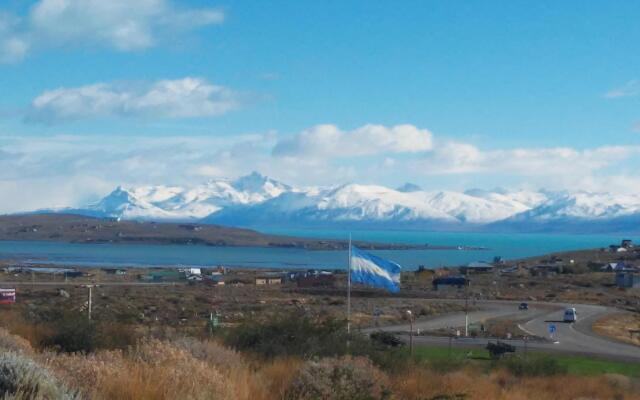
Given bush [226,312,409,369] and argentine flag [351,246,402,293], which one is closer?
bush [226,312,409,369]

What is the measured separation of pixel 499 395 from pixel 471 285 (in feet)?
274

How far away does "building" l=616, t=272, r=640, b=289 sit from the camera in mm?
94562

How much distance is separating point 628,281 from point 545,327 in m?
43.8

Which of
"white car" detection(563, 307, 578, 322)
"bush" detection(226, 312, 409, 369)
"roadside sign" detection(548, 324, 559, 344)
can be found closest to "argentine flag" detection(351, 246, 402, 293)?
"bush" detection(226, 312, 409, 369)

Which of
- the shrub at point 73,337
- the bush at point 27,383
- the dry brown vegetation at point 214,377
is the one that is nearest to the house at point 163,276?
the shrub at point 73,337

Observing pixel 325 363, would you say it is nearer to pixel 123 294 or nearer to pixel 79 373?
pixel 79 373

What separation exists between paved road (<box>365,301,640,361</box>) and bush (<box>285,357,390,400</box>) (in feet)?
→ 95.4

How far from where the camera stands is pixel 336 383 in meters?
12.6

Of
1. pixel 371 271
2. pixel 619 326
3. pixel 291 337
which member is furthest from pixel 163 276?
pixel 291 337

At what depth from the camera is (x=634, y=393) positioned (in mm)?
22625

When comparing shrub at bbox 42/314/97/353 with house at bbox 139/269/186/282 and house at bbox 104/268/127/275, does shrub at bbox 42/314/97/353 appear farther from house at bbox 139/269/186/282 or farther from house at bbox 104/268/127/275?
house at bbox 104/268/127/275

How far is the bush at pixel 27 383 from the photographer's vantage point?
26.7 feet

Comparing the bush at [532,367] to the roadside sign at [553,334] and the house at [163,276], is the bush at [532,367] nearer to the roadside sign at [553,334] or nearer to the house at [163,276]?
the roadside sign at [553,334]

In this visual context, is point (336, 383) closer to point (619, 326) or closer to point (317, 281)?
point (619, 326)
